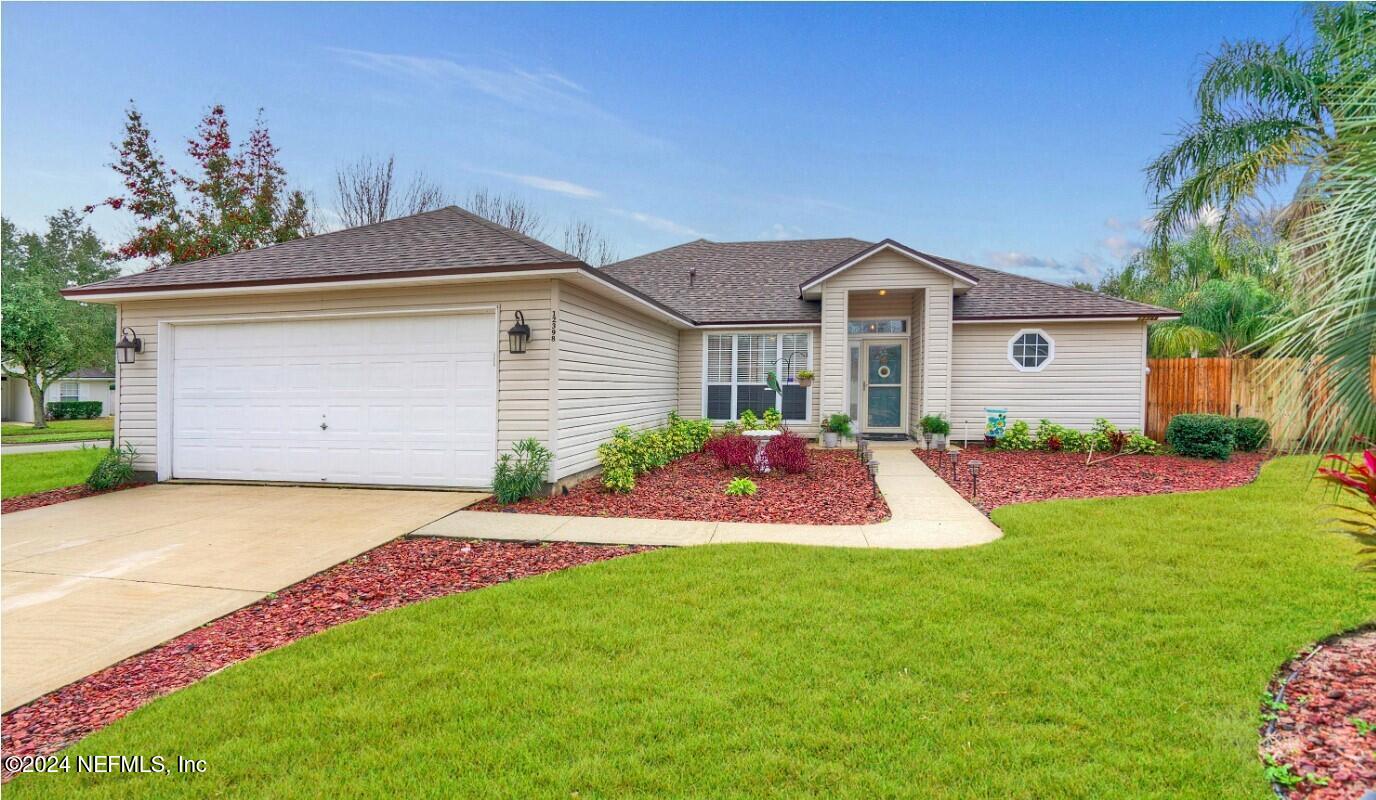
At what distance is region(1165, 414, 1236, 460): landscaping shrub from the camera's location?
34.6 ft

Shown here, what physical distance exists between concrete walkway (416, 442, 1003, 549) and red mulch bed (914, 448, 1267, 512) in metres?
1.12

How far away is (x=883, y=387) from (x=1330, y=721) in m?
11.6

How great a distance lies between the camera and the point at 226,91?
55.3 feet

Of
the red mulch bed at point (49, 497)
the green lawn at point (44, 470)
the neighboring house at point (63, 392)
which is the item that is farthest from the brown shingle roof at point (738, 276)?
the neighboring house at point (63, 392)

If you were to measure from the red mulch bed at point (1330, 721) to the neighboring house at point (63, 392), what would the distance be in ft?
134

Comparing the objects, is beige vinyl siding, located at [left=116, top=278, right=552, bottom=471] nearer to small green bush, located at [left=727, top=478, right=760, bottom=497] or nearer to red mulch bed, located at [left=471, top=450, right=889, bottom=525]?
red mulch bed, located at [left=471, top=450, right=889, bottom=525]

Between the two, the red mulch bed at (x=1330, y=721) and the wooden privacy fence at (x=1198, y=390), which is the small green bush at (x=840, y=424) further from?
the red mulch bed at (x=1330, y=721)

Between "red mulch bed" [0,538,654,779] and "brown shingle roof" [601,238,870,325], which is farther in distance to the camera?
"brown shingle roof" [601,238,870,325]

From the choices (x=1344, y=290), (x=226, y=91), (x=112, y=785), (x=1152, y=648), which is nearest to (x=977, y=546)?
(x=1152, y=648)

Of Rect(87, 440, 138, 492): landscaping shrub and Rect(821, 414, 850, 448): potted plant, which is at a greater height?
Rect(821, 414, 850, 448): potted plant

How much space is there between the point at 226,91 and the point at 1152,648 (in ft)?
77.3

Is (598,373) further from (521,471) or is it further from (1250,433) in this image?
(1250,433)

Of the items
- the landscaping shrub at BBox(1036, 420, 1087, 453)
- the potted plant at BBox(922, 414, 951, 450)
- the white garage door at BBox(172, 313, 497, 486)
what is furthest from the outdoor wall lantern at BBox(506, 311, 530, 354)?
the landscaping shrub at BBox(1036, 420, 1087, 453)

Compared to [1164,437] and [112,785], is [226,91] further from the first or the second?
[1164,437]
